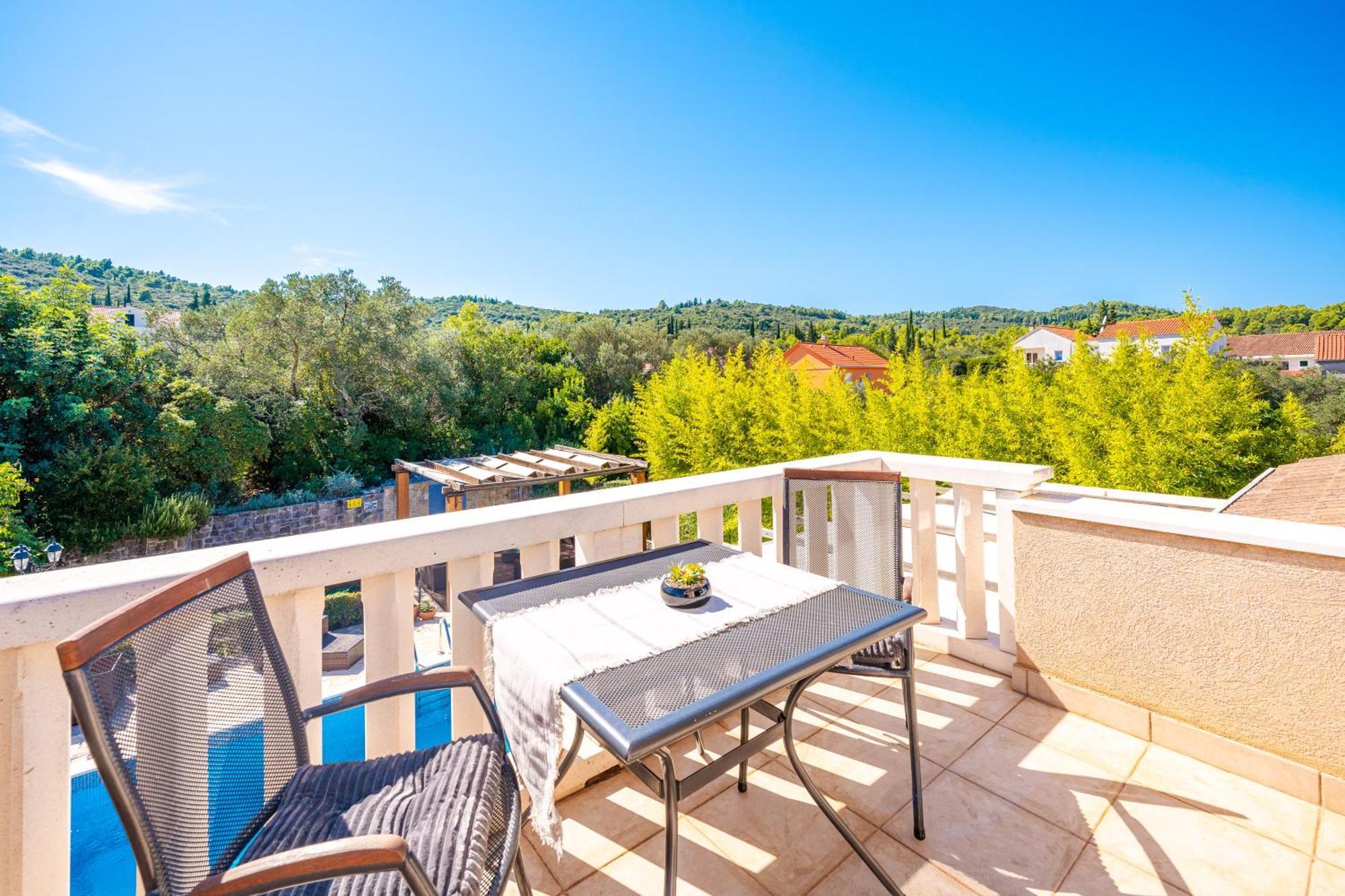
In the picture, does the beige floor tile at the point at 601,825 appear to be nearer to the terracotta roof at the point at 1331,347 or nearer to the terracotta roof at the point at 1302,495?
the terracotta roof at the point at 1302,495

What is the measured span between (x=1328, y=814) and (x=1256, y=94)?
18875mm

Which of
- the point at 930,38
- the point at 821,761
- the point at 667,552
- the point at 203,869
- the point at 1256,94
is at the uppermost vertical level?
the point at 1256,94

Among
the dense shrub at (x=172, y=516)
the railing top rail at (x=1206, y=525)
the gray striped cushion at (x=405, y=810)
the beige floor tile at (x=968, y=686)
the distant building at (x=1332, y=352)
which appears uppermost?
the distant building at (x=1332, y=352)

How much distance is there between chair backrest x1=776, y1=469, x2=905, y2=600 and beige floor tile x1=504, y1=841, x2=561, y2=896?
1286 mm

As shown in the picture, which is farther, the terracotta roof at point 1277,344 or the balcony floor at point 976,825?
the terracotta roof at point 1277,344

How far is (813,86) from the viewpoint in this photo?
9.69 meters

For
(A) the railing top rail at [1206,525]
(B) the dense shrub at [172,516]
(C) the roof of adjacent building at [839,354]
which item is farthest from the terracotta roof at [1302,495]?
(C) the roof of adjacent building at [839,354]

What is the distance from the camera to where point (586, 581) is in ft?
5.13

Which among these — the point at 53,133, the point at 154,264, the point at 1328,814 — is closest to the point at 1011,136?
the point at 1328,814

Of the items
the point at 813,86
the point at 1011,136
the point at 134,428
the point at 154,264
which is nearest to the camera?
the point at 813,86

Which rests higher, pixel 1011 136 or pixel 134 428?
pixel 1011 136

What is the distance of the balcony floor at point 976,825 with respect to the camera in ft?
4.72

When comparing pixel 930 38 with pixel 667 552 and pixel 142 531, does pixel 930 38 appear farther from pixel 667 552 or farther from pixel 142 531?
pixel 142 531

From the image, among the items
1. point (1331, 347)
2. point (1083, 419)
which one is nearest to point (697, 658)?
point (1083, 419)
